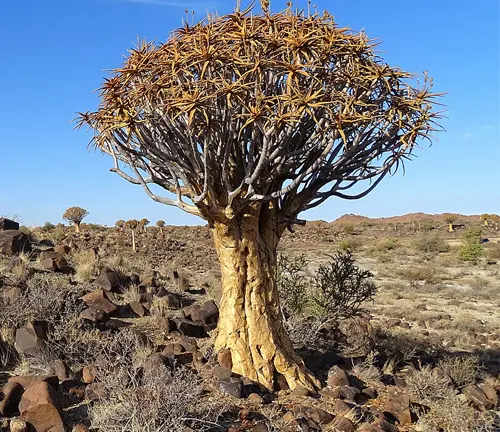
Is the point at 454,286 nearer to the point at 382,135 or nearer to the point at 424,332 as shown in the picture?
the point at 424,332

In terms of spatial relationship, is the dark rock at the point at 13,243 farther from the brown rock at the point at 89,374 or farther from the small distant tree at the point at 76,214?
the small distant tree at the point at 76,214

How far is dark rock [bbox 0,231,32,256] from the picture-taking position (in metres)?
13.0

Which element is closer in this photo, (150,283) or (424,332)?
Answer: (150,283)

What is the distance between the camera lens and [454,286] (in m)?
21.4

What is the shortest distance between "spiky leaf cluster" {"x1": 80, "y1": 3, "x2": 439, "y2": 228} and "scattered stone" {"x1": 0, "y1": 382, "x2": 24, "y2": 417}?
2.41m

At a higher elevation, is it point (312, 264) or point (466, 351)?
point (312, 264)

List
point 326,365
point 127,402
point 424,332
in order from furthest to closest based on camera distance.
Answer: point 424,332, point 326,365, point 127,402

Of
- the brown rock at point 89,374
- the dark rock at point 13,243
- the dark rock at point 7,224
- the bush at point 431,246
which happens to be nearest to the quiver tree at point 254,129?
the brown rock at point 89,374

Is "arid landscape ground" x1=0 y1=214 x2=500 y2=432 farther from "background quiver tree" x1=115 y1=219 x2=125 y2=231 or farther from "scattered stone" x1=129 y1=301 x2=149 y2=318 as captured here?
"background quiver tree" x1=115 y1=219 x2=125 y2=231

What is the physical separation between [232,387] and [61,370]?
1891 millimetres

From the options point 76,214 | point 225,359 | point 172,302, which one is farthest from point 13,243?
point 76,214

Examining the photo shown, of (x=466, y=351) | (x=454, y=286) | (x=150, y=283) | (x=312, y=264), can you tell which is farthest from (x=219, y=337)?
(x=312, y=264)

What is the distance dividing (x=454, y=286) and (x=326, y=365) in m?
15.1

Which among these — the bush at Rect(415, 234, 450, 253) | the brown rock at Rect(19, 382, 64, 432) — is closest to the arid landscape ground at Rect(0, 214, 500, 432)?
the brown rock at Rect(19, 382, 64, 432)
